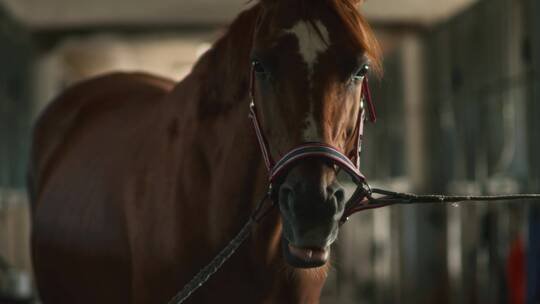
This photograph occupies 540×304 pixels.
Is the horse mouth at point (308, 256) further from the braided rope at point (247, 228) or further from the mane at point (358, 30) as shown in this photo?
the mane at point (358, 30)

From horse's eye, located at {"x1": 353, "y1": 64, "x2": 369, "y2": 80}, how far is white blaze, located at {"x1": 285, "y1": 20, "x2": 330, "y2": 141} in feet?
0.33

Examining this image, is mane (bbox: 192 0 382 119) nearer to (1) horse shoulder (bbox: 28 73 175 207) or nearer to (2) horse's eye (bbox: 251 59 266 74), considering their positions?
(2) horse's eye (bbox: 251 59 266 74)

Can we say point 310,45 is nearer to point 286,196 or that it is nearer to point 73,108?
point 286,196

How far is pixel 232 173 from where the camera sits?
205cm

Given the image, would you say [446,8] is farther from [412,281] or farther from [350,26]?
[350,26]

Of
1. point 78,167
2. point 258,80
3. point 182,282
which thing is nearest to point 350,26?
point 258,80

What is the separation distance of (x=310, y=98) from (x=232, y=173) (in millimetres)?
353

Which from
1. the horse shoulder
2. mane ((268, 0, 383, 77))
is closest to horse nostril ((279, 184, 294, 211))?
mane ((268, 0, 383, 77))

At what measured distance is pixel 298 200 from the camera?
168 centimetres

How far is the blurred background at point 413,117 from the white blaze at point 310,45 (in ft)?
11.3

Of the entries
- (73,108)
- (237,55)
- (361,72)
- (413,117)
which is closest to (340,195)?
(361,72)

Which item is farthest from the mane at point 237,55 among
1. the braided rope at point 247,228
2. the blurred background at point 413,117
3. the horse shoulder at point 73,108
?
the blurred background at point 413,117

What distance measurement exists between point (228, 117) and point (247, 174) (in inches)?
6.3

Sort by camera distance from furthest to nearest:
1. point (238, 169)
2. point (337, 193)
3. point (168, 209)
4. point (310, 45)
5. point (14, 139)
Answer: point (14, 139) < point (168, 209) < point (238, 169) < point (310, 45) < point (337, 193)
